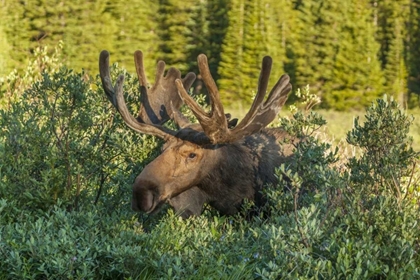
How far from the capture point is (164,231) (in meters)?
6.98

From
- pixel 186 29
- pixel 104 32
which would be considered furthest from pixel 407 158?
pixel 186 29

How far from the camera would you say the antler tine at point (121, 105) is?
24.3 ft

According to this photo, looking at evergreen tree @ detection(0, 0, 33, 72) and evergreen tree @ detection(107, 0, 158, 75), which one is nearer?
evergreen tree @ detection(0, 0, 33, 72)

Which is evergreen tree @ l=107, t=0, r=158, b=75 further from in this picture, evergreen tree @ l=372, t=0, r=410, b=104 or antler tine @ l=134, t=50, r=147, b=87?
antler tine @ l=134, t=50, r=147, b=87

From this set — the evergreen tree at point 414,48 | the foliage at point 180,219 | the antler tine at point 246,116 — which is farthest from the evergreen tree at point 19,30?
the antler tine at point 246,116

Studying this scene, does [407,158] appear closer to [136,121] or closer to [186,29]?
[136,121]

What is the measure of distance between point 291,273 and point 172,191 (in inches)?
61.2

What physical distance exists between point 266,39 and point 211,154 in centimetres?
3949

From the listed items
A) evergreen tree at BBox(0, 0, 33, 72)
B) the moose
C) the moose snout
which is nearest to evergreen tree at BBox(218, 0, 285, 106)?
evergreen tree at BBox(0, 0, 33, 72)

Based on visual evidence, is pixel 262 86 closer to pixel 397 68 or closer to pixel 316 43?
pixel 316 43

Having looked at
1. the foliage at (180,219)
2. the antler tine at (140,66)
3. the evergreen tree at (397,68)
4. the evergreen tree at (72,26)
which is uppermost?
the antler tine at (140,66)

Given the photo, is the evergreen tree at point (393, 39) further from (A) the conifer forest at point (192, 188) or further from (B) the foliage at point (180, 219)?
(B) the foliage at point (180, 219)

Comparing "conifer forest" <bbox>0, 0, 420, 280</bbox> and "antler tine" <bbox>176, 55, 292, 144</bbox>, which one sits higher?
"antler tine" <bbox>176, 55, 292, 144</bbox>

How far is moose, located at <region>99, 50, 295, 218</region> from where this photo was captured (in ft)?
23.3
